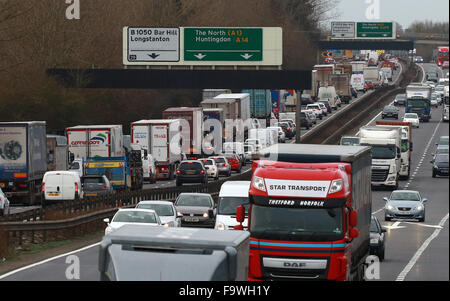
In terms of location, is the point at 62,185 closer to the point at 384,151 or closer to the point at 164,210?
the point at 164,210

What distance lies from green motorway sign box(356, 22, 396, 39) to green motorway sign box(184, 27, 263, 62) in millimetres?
74565

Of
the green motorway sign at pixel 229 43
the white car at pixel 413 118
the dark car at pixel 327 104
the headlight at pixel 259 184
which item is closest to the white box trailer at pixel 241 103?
the green motorway sign at pixel 229 43

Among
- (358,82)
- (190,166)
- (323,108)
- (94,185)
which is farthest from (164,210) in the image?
(358,82)

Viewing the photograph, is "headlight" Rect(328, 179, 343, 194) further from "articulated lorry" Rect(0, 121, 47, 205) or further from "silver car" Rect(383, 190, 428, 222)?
"articulated lorry" Rect(0, 121, 47, 205)

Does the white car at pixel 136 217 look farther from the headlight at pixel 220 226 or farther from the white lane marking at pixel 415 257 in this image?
the white lane marking at pixel 415 257

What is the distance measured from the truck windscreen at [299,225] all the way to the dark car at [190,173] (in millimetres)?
39352

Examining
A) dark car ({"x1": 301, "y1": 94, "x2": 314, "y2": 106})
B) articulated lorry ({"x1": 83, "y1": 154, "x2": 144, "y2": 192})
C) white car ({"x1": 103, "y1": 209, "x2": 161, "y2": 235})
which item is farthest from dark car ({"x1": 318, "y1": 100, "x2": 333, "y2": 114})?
white car ({"x1": 103, "y1": 209, "x2": 161, "y2": 235})

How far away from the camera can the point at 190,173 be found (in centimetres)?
5906

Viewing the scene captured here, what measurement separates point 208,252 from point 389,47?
150 metres

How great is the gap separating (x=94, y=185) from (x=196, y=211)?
9536 millimetres

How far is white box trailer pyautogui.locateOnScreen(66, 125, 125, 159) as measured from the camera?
175ft
